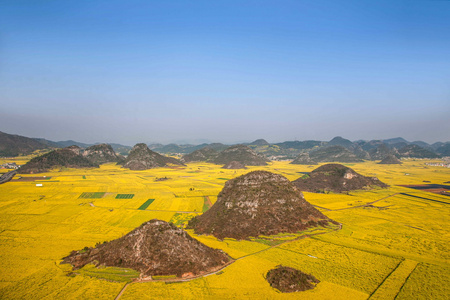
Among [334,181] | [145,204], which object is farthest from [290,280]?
[334,181]

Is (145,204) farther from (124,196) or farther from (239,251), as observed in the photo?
(239,251)

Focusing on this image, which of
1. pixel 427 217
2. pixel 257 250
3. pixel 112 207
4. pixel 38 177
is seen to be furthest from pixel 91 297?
pixel 38 177

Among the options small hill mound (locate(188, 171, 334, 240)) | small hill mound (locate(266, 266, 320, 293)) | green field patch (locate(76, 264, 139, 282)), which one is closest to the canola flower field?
green field patch (locate(76, 264, 139, 282))

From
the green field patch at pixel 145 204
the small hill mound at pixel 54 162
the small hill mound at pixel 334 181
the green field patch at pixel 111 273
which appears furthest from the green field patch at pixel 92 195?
the small hill mound at pixel 334 181

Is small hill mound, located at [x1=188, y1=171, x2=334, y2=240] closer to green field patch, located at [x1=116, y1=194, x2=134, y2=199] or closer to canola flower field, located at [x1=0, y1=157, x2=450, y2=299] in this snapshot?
canola flower field, located at [x1=0, y1=157, x2=450, y2=299]

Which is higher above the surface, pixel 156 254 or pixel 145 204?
pixel 156 254

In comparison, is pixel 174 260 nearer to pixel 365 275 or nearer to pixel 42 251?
pixel 42 251
